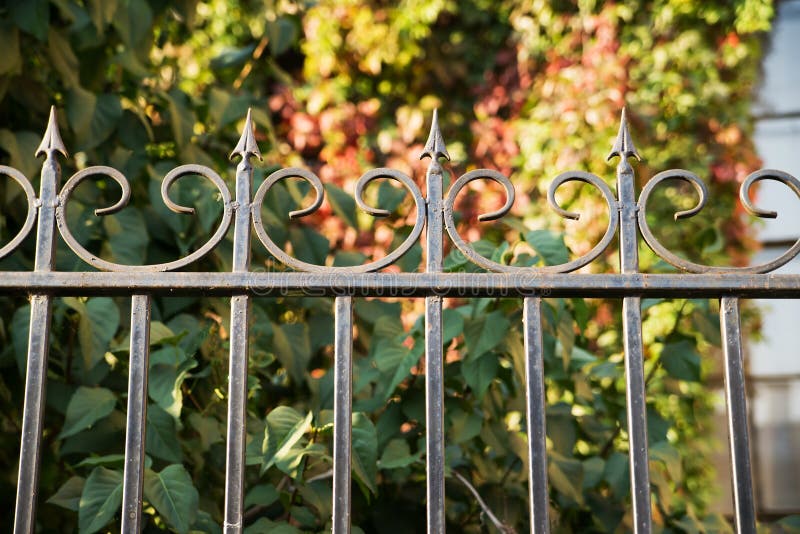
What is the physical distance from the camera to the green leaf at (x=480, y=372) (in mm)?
1356

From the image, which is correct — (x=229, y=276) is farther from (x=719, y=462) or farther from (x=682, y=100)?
(x=719, y=462)

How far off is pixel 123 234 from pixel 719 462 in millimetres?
3354

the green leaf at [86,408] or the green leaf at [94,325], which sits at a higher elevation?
the green leaf at [94,325]

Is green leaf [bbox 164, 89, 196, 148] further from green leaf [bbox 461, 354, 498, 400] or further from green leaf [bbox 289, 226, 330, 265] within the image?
green leaf [bbox 461, 354, 498, 400]

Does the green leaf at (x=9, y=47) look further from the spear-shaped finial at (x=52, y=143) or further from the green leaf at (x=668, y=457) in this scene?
the green leaf at (x=668, y=457)

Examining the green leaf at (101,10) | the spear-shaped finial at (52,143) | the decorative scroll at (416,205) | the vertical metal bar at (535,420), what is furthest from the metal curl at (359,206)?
the green leaf at (101,10)

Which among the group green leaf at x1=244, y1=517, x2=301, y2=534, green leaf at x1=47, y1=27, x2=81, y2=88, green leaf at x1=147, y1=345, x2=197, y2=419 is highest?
green leaf at x1=47, y1=27, x2=81, y2=88

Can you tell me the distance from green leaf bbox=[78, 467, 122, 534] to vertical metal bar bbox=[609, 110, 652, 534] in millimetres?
759

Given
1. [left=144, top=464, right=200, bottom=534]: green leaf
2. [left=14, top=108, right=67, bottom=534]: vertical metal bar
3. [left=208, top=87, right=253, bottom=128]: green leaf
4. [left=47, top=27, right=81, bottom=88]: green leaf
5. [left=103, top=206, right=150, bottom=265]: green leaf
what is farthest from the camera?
[left=208, top=87, right=253, bottom=128]: green leaf

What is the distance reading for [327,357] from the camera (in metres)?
2.01

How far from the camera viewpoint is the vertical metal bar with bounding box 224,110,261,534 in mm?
1052

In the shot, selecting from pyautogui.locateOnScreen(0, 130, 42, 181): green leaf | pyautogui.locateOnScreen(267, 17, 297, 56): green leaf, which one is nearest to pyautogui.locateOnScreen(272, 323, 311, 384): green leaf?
pyautogui.locateOnScreen(0, 130, 42, 181): green leaf

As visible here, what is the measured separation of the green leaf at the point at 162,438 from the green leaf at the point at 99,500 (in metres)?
0.11

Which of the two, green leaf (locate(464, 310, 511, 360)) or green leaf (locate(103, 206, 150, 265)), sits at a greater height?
green leaf (locate(103, 206, 150, 265))
